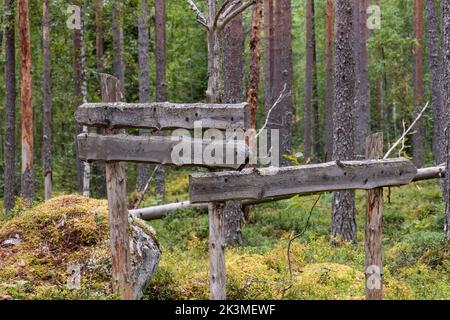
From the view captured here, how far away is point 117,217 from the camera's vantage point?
7.67m

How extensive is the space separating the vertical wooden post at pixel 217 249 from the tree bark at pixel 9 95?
500 inches

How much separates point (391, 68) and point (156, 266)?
26.7 meters

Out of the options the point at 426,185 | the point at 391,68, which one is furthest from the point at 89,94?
Result: the point at 391,68

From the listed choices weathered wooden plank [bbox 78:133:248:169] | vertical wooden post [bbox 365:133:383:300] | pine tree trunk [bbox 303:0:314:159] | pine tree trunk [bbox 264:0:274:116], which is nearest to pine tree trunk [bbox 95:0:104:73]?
pine tree trunk [bbox 264:0:274:116]

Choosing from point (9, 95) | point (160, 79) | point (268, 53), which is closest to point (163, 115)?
point (9, 95)

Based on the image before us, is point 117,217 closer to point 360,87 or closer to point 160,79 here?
point 160,79

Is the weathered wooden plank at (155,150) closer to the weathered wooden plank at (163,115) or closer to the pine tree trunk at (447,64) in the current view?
the weathered wooden plank at (163,115)

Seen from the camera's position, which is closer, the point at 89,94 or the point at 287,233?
the point at 287,233

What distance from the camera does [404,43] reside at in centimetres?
2711

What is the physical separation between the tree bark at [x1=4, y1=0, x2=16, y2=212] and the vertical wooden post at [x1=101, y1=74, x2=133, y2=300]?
11.2 metres

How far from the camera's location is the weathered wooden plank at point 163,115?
6.97m

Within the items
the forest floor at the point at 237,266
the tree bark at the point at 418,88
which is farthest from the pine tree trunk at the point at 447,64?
the tree bark at the point at 418,88

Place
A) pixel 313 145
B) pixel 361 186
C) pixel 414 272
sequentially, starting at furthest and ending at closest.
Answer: pixel 313 145
pixel 414 272
pixel 361 186

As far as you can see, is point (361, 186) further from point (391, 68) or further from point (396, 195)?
point (391, 68)
